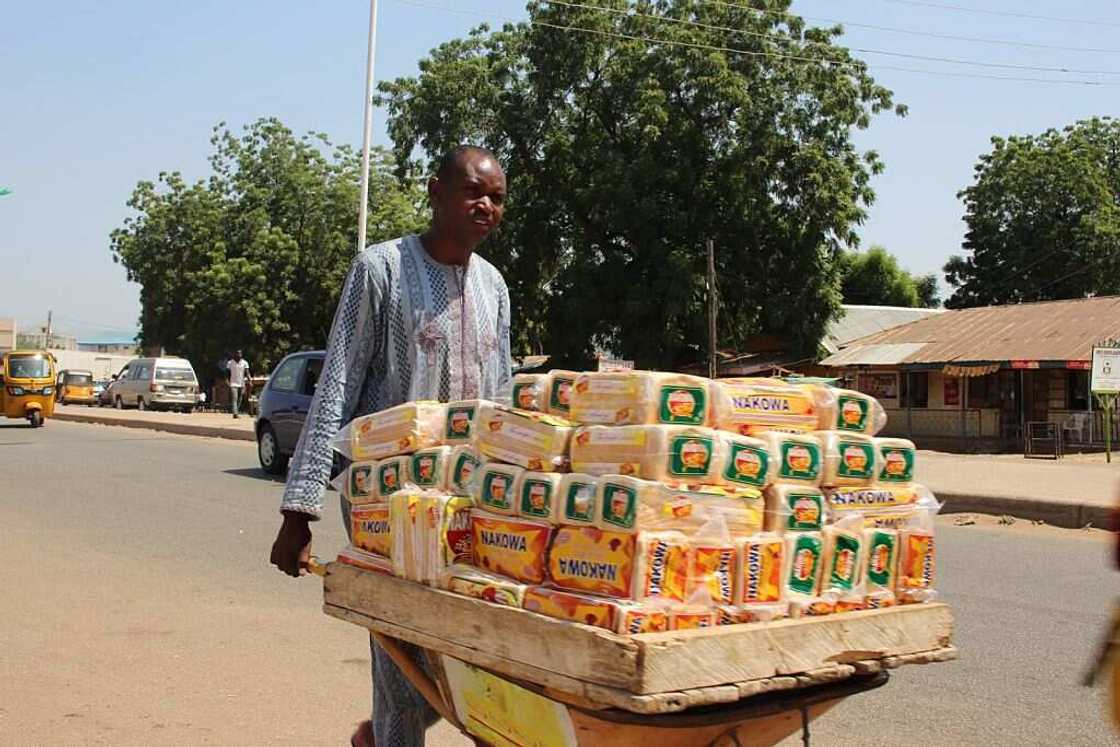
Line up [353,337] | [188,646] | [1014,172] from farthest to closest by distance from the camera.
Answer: [1014,172] → [188,646] → [353,337]

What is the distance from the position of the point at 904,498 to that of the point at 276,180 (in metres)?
41.5

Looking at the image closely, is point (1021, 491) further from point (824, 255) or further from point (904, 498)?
point (824, 255)

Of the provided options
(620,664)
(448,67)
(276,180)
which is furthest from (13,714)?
(276,180)

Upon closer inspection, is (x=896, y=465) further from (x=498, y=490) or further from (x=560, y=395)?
(x=498, y=490)

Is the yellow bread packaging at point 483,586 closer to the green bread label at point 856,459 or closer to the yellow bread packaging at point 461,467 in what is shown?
the yellow bread packaging at point 461,467

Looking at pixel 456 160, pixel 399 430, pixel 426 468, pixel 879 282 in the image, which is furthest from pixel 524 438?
pixel 879 282

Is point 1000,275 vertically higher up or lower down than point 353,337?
higher up

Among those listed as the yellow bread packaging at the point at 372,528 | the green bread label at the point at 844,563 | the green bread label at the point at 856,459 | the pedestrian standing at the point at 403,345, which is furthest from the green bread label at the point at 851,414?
the yellow bread packaging at the point at 372,528

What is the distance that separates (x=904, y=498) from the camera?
8.75 feet

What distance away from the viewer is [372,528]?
2801mm

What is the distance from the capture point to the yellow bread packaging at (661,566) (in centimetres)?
212

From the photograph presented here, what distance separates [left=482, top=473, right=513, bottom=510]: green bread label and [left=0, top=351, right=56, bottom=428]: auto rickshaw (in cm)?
2660

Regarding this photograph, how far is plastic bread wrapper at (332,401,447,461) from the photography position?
274cm

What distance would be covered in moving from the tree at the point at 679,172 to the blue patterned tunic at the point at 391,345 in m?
26.7
